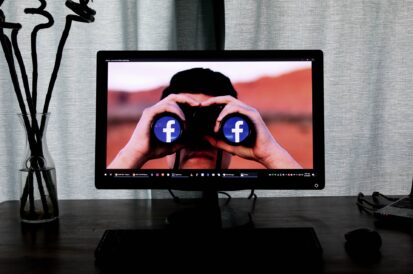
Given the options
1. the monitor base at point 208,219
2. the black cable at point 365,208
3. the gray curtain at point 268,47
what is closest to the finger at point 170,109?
the monitor base at point 208,219

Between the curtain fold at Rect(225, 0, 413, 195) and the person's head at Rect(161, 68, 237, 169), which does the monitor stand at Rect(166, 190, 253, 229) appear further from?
the curtain fold at Rect(225, 0, 413, 195)

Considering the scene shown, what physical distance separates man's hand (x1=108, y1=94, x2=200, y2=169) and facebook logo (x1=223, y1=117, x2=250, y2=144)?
9 cm

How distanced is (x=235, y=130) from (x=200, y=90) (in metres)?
0.13

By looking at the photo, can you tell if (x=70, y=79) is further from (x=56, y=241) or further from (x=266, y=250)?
(x=266, y=250)

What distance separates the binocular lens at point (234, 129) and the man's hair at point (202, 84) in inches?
2.3

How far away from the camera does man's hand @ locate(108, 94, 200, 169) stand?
3.69 feet

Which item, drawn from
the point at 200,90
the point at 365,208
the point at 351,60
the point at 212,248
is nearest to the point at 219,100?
the point at 200,90

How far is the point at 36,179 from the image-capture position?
1.13 metres

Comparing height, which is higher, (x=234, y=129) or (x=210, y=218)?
(x=234, y=129)

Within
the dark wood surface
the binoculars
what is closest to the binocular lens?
the binoculars

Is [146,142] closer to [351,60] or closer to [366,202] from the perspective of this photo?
[366,202]

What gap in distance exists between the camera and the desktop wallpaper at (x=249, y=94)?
113 cm

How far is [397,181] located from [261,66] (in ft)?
3.14

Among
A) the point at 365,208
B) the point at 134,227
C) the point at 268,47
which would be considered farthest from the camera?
the point at 268,47
